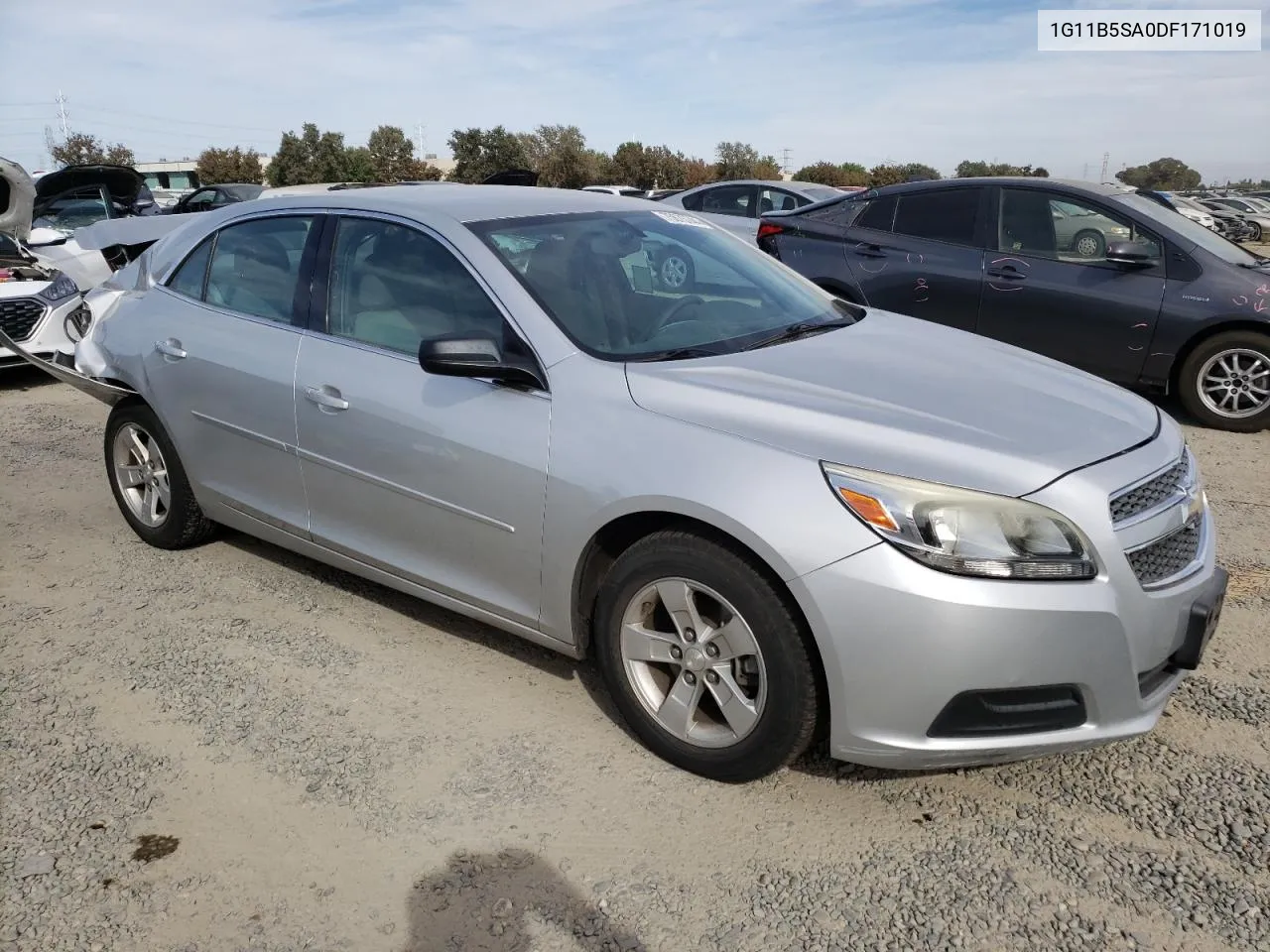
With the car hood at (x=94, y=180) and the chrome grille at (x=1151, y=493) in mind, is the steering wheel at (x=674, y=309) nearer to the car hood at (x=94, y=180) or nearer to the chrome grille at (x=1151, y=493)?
the chrome grille at (x=1151, y=493)

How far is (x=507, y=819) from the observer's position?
2781 millimetres

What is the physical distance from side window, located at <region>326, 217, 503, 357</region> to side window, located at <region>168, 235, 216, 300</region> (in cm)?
92

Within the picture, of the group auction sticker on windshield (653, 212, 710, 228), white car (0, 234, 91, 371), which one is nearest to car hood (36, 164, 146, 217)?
white car (0, 234, 91, 371)

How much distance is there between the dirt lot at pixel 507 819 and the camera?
2396 mm

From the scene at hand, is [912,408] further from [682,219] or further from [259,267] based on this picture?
[259,267]

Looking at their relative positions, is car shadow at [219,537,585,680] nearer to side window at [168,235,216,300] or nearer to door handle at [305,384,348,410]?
door handle at [305,384,348,410]

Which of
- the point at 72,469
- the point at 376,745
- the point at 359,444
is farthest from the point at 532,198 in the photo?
the point at 72,469

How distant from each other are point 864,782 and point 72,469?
5.20m

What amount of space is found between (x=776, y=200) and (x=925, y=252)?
5.71m

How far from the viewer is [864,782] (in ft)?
A: 9.61

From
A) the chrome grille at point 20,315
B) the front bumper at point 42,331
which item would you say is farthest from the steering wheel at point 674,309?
the chrome grille at point 20,315

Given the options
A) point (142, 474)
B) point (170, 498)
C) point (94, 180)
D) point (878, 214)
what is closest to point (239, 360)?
point (170, 498)

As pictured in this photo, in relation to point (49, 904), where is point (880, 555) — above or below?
above

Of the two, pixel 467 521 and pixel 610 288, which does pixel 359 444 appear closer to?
pixel 467 521
